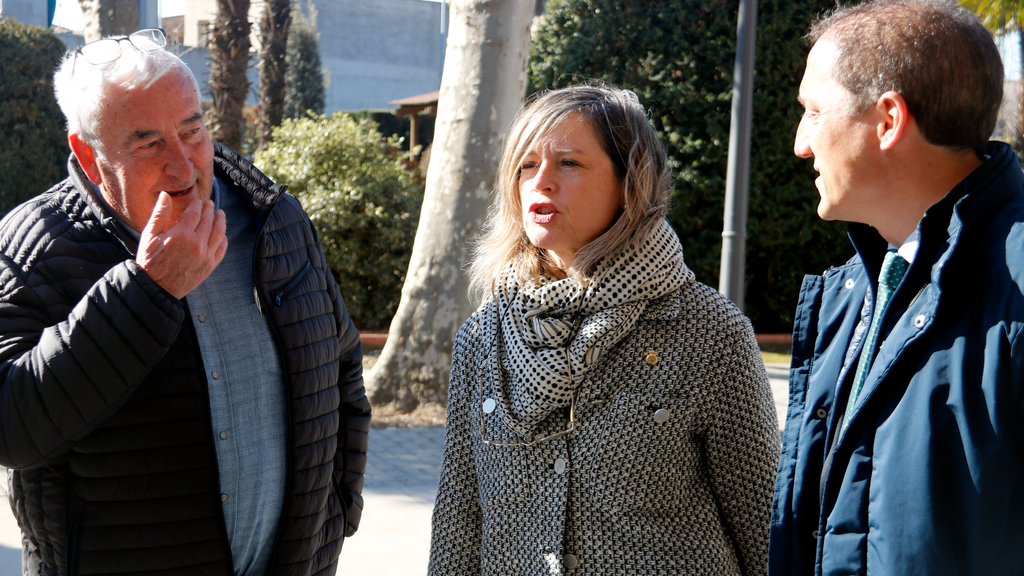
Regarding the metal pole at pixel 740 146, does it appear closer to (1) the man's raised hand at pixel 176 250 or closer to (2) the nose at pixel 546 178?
(2) the nose at pixel 546 178

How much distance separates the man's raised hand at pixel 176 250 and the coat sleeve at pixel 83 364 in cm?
3

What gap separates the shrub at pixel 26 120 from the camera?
14.9 m

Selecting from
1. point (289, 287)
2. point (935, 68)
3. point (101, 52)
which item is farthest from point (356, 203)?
point (935, 68)

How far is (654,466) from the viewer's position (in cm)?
207

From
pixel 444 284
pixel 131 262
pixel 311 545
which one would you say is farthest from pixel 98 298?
pixel 444 284

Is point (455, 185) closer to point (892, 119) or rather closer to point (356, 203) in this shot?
point (356, 203)

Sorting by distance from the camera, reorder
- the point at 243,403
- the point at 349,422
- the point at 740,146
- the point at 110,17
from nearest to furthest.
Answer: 1. the point at 243,403
2. the point at 349,422
3. the point at 740,146
4. the point at 110,17

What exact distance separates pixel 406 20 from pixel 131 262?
41436 mm

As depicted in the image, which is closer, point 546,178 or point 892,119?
point 892,119

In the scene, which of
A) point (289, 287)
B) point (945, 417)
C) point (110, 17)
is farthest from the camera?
point (110, 17)

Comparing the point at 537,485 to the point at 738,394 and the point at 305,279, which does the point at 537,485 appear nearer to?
the point at 738,394

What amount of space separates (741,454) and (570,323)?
518 mm

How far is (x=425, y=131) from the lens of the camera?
25.9 m

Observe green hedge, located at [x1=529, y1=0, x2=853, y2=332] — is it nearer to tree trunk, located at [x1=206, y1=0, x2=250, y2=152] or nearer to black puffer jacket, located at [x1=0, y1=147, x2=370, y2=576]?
tree trunk, located at [x1=206, y1=0, x2=250, y2=152]
